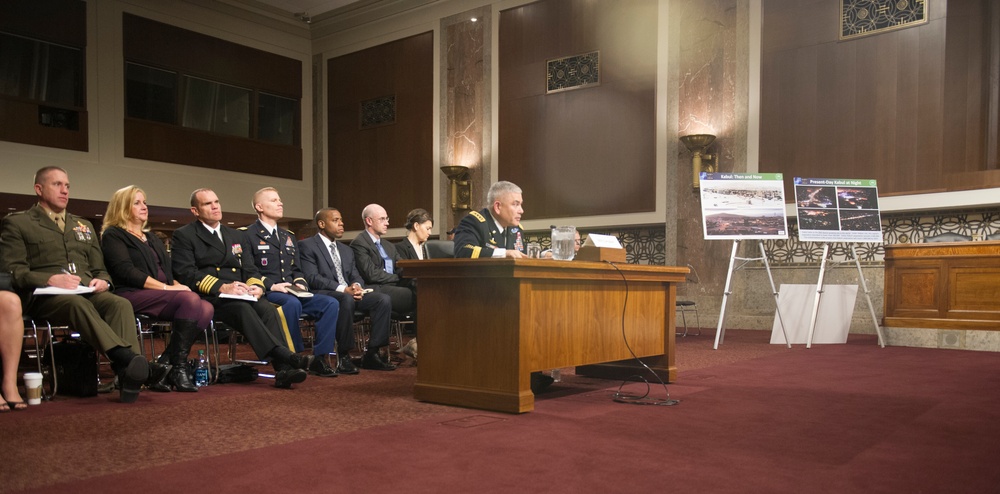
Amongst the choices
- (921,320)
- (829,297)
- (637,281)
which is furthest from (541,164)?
(637,281)

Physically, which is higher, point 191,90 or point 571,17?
point 571,17

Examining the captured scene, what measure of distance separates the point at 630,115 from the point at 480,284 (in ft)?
22.5

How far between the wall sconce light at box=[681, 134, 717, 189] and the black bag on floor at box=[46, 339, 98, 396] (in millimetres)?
7023

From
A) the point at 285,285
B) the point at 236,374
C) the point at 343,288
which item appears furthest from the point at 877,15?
the point at 236,374

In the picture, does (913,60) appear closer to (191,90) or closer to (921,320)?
(921,320)

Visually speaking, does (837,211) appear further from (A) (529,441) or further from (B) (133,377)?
(B) (133,377)

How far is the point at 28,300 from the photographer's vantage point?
3.91m

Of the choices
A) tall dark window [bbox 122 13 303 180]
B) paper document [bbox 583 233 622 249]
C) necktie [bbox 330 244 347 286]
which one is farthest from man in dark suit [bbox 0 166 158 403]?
tall dark window [bbox 122 13 303 180]

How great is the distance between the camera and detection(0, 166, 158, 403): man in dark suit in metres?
3.82

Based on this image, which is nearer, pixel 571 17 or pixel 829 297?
pixel 829 297

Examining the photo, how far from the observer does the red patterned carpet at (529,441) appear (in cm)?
228

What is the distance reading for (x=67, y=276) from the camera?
155 inches

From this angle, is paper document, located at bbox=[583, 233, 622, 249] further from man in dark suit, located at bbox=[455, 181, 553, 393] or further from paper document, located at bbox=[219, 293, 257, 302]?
paper document, located at bbox=[219, 293, 257, 302]

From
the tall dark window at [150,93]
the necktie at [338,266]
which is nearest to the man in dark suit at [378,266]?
the necktie at [338,266]
